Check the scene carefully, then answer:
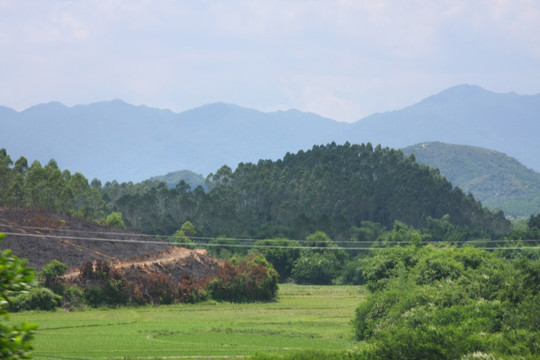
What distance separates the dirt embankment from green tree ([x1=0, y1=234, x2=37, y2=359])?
39.1 metres

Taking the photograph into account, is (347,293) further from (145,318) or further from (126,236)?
(145,318)

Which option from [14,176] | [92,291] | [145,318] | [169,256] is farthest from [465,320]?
[14,176]

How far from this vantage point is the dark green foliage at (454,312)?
59.6ft

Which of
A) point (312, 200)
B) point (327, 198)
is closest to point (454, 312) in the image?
point (312, 200)

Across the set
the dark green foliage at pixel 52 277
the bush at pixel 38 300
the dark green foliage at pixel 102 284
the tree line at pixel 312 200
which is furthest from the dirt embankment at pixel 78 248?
the tree line at pixel 312 200

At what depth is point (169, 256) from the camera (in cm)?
5475

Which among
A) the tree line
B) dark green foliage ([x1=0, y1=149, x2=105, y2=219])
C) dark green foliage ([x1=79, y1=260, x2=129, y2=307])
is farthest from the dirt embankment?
the tree line

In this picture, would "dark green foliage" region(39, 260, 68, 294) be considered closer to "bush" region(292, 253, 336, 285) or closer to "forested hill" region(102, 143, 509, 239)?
"bush" region(292, 253, 336, 285)

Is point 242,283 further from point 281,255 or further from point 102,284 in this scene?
point 281,255

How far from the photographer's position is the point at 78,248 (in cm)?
5112

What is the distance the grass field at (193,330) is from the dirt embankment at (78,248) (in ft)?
12.9

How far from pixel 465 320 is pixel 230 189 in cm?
9822

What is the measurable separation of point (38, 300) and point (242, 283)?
16511 mm

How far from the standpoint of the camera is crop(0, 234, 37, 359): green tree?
6.41 metres
